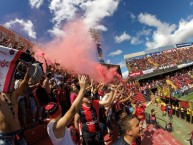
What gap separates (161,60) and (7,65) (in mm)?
52124

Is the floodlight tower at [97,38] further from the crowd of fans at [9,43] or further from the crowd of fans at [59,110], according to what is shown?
the crowd of fans at [59,110]

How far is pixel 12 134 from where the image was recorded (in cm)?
326

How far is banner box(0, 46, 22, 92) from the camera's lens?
136 inches

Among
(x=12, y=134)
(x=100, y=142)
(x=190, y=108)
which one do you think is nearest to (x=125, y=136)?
(x=12, y=134)

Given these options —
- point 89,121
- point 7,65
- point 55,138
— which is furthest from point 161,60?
point 55,138

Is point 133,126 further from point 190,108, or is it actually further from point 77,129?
point 190,108

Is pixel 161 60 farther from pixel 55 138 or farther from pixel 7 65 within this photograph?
pixel 55 138

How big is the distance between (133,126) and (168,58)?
177 ft

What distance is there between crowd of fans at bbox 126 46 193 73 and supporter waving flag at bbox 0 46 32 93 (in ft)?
146

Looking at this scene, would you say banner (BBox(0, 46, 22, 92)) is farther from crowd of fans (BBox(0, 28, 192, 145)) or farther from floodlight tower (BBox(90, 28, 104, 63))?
floodlight tower (BBox(90, 28, 104, 63))

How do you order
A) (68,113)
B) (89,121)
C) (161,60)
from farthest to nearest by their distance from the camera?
1. (161,60)
2. (89,121)
3. (68,113)

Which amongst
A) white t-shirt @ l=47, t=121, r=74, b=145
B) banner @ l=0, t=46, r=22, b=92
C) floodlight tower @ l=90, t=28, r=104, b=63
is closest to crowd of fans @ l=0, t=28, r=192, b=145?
white t-shirt @ l=47, t=121, r=74, b=145

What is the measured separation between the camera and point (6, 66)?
3.57 m

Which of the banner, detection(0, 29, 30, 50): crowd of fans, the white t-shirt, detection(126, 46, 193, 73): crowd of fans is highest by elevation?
detection(126, 46, 193, 73): crowd of fans
